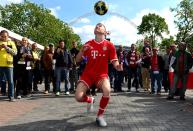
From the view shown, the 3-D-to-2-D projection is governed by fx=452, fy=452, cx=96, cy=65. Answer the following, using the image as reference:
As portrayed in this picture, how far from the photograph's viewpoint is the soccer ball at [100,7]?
22.5m

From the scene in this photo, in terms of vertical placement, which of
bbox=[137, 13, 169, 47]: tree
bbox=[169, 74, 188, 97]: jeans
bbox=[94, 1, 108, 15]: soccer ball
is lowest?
bbox=[169, 74, 188, 97]: jeans

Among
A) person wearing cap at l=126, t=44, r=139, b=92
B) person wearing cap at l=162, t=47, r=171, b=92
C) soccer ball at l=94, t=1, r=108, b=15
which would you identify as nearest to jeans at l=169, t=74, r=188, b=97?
Answer: person wearing cap at l=162, t=47, r=171, b=92

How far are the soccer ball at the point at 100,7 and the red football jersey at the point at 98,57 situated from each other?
42.3ft

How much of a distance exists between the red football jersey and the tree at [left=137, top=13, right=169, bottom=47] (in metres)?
92.2

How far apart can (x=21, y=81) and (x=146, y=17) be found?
88.5 meters

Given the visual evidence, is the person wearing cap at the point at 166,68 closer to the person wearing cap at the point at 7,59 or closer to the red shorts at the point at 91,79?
the person wearing cap at the point at 7,59

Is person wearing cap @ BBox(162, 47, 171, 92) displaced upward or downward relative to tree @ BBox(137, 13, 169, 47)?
downward

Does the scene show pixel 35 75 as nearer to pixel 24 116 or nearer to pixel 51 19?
pixel 24 116

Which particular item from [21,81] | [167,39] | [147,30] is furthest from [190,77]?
[147,30]

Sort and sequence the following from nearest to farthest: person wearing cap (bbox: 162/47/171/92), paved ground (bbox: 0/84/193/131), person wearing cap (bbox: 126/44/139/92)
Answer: paved ground (bbox: 0/84/193/131) < person wearing cap (bbox: 162/47/171/92) < person wearing cap (bbox: 126/44/139/92)

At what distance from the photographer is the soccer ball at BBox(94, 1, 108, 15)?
2250 cm

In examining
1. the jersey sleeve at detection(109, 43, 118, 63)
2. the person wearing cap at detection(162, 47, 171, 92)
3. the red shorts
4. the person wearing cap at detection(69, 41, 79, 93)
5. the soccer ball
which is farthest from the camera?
the soccer ball

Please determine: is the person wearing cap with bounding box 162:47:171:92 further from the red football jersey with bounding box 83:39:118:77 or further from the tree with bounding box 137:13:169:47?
the tree with bounding box 137:13:169:47

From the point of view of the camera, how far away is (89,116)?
10.3 m
